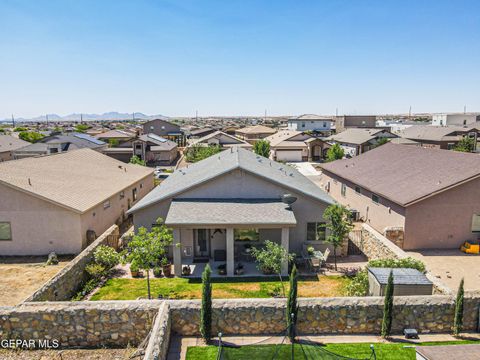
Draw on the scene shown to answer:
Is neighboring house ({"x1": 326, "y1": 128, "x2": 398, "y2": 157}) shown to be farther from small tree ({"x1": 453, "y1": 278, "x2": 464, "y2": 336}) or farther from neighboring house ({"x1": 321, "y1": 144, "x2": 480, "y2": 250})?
small tree ({"x1": 453, "y1": 278, "x2": 464, "y2": 336})

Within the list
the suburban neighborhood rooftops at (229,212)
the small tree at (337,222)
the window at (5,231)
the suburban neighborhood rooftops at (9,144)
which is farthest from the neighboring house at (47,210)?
the suburban neighborhood rooftops at (9,144)

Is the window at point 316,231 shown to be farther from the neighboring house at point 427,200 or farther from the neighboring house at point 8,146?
Result: the neighboring house at point 8,146

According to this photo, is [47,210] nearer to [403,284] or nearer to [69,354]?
[69,354]

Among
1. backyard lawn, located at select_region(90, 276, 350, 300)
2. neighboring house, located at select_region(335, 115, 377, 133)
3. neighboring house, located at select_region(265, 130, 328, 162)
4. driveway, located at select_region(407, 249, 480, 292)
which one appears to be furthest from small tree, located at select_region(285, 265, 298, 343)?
neighboring house, located at select_region(335, 115, 377, 133)

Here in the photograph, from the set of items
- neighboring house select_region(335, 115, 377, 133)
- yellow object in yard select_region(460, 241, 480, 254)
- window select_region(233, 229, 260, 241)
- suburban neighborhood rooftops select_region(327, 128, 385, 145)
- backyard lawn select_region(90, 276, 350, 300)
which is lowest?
backyard lawn select_region(90, 276, 350, 300)

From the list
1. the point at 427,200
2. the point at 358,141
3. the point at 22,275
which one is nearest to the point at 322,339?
the point at 427,200

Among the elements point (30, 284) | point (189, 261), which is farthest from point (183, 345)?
point (30, 284)
